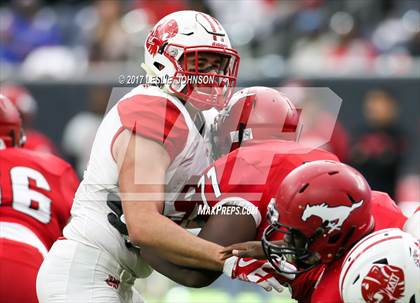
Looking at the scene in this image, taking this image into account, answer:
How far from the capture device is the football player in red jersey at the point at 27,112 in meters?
6.11

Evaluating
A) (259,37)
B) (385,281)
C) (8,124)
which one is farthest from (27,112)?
(385,281)

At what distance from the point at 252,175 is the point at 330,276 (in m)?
0.42

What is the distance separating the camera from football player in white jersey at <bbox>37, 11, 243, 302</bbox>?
10.3 feet

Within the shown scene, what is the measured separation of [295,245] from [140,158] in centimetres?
57

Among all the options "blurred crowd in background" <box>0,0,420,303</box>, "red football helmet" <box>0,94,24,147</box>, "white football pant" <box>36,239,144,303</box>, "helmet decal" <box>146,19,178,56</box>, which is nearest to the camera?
"white football pant" <box>36,239,144,303</box>

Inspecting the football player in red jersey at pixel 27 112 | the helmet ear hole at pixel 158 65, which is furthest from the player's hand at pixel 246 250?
the football player in red jersey at pixel 27 112

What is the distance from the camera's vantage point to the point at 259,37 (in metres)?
8.36

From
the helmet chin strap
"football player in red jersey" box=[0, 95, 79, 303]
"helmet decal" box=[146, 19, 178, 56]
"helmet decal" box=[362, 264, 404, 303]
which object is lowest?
"football player in red jersey" box=[0, 95, 79, 303]

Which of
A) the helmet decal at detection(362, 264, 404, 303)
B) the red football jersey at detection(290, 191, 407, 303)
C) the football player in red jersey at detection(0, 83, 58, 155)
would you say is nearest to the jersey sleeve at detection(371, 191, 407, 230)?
the red football jersey at detection(290, 191, 407, 303)

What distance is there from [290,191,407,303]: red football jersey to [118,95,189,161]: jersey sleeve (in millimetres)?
599

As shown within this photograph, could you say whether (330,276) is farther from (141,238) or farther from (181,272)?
(141,238)

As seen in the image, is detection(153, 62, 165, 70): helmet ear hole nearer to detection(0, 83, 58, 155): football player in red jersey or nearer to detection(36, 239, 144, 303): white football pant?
detection(36, 239, 144, 303): white football pant

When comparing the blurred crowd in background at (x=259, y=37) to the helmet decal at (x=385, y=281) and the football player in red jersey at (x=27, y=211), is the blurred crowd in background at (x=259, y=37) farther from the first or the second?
the helmet decal at (x=385, y=281)

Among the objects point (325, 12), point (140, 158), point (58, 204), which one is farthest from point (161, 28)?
point (325, 12)
